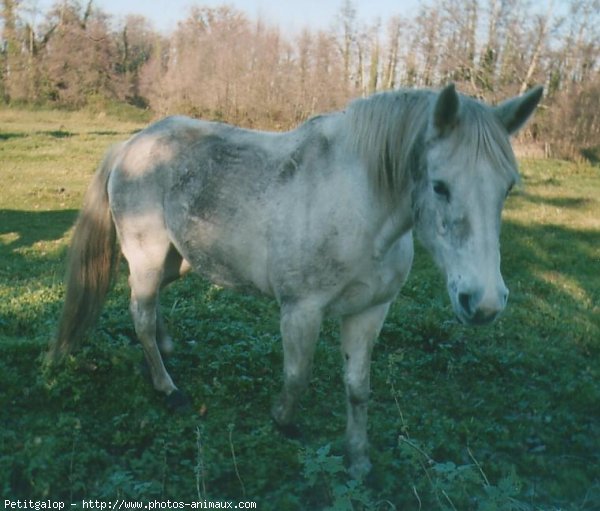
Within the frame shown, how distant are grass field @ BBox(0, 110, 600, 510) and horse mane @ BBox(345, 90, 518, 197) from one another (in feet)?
1.30

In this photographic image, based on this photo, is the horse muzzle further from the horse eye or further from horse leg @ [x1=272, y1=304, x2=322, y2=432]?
horse leg @ [x1=272, y1=304, x2=322, y2=432]

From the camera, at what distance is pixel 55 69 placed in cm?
3188

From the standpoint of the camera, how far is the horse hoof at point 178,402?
412 centimetres

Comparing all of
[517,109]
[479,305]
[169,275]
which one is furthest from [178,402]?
[517,109]

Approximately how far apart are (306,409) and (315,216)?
1.57 meters

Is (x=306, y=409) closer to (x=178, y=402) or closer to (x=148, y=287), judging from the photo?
(x=178, y=402)

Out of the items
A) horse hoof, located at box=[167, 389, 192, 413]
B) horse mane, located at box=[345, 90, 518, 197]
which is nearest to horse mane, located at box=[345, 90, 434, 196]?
horse mane, located at box=[345, 90, 518, 197]

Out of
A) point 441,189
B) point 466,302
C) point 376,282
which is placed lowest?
point 376,282

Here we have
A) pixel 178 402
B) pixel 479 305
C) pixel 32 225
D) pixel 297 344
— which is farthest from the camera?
pixel 32 225

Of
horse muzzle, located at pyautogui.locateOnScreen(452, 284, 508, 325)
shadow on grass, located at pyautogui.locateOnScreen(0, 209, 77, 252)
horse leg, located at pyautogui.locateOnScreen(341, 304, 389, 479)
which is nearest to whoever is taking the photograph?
horse muzzle, located at pyautogui.locateOnScreen(452, 284, 508, 325)

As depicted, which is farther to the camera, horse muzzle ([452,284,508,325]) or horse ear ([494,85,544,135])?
horse ear ([494,85,544,135])

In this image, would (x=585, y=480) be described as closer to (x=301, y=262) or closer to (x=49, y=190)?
(x=301, y=262)

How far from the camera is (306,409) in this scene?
4246 millimetres

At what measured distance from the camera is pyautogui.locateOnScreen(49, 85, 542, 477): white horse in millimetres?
2637
